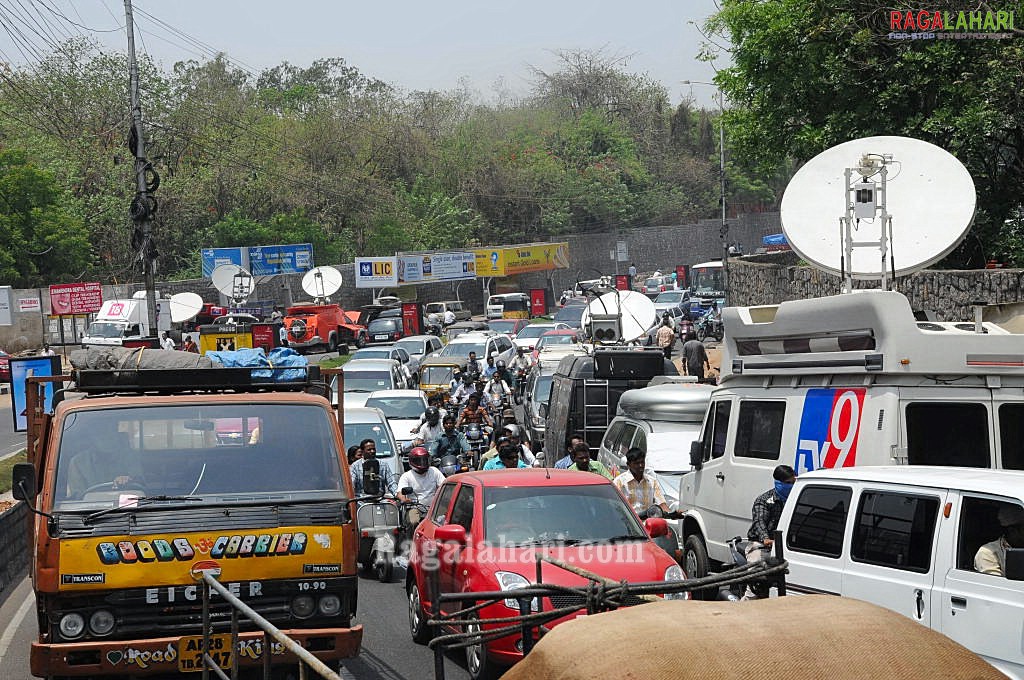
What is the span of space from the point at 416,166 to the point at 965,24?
2753 inches

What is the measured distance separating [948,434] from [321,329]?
4358cm

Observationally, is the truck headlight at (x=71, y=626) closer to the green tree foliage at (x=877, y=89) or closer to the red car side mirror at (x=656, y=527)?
the red car side mirror at (x=656, y=527)

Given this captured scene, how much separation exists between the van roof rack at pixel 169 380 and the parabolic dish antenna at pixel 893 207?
21.9ft

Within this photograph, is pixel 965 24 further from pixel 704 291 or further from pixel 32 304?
pixel 32 304

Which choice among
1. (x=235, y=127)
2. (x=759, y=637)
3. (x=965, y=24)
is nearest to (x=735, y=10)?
(x=965, y=24)

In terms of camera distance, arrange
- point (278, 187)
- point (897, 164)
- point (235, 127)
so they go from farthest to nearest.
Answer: point (235, 127) → point (278, 187) → point (897, 164)

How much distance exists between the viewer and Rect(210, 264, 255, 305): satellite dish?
137 ft

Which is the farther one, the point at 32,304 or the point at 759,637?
the point at 32,304

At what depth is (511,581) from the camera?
27.8 feet

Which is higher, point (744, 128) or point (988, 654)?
point (744, 128)

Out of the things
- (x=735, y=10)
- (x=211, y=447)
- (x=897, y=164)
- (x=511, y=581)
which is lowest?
(x=511, y=581)

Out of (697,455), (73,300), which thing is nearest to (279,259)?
(73,300)

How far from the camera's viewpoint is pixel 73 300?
47.2m

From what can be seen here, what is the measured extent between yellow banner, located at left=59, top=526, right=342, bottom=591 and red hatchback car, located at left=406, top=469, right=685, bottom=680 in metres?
1.36
